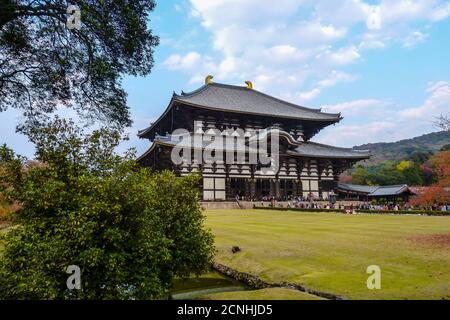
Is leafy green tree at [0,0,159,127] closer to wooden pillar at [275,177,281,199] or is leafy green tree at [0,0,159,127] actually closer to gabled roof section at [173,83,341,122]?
gabled roof section at [173,83,341,122]

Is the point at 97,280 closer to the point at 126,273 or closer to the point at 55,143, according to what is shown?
the point at 126,273

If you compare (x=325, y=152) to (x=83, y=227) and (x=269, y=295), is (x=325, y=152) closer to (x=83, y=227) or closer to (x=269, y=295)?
(x=269, y=295)

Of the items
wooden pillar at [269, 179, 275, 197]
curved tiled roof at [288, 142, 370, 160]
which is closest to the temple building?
curved tiled roof at [288, 142, 370, 160]

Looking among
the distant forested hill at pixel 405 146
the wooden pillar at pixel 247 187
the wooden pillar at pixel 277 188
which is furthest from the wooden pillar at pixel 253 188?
the distant forested hill at pixel 405 146

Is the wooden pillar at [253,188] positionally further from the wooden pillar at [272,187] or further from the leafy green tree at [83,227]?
the leafy green tree at [83,227]

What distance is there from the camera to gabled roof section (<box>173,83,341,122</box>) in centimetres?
4906

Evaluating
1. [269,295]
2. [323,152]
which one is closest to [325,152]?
[323,152]

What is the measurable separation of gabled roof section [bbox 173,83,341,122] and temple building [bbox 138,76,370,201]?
14cm

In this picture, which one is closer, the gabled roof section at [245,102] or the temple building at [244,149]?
the temple building at [244,149]

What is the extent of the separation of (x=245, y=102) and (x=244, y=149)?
12.4 meters

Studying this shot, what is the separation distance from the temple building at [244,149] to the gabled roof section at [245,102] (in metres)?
0.14

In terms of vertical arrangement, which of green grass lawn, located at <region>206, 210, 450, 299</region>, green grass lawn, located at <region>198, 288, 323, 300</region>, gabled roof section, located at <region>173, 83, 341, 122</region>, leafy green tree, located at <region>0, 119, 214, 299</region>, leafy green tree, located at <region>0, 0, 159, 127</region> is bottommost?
green grass lawn, located at <region>198, 288, 323, 300</region>

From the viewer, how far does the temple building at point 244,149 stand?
44.1m
